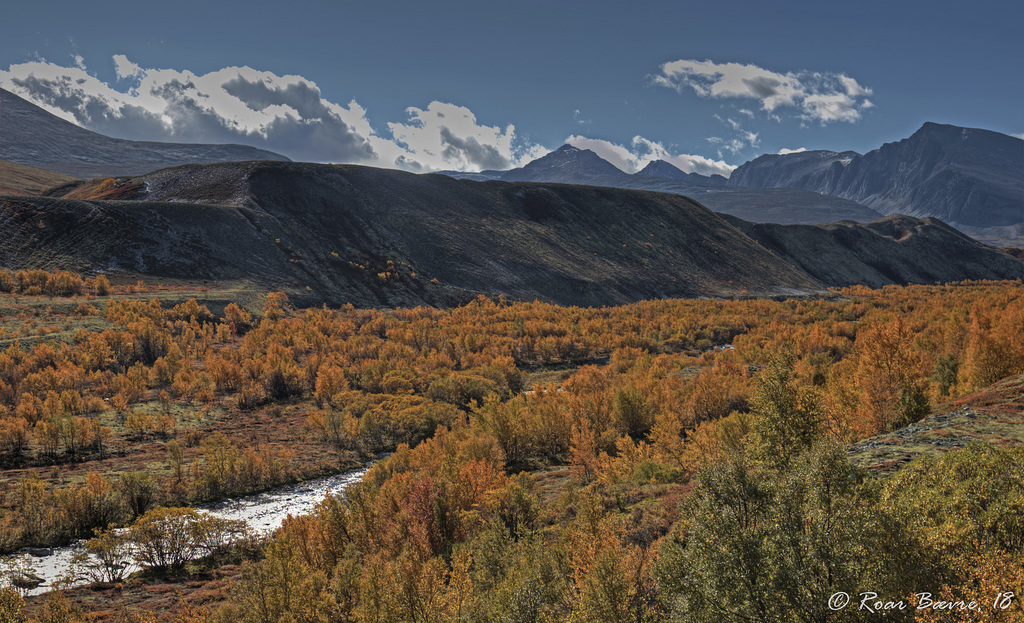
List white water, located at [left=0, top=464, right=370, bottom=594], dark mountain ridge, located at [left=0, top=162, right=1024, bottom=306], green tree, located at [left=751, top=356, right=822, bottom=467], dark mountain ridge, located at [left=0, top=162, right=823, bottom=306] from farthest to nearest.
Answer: dark mountain ridge, located at [left=0, top=162, right=823, bottom=306] < dark mountain ridge, located at [left=0, top=162, right=1024, bottom=306] < white water, located at [left=0, top=464, right=370, bottom=594] < green tree, located at [left=751, top=356, right=822, bottom=467]

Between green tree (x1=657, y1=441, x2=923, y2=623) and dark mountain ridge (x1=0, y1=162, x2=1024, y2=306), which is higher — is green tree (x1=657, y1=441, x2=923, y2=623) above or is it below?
below

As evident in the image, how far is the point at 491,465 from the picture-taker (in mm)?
51281

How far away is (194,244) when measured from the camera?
145375 millimetres

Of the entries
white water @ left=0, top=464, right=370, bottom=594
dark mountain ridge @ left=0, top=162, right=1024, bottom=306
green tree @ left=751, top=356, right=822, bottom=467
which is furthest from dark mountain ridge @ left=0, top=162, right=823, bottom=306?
green tree @ left=751, top=356, right=822, bottom=467

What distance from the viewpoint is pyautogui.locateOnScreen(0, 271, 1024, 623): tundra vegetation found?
55.7 feet

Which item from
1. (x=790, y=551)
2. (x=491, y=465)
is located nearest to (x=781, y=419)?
(x=790, y=551)

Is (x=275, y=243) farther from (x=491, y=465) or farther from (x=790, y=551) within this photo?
(x=790, y=551)

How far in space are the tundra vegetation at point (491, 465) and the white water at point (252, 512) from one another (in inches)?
71.4

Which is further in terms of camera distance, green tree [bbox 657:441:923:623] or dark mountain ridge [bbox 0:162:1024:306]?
dark mountain ridge [bbox 0:162:1024:306]

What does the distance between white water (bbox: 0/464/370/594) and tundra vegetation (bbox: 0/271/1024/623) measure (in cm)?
181

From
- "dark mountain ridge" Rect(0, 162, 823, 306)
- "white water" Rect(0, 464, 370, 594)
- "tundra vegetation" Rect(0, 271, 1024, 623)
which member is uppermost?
"dark mountain ridge" Rect(0, 162, 823, 306)

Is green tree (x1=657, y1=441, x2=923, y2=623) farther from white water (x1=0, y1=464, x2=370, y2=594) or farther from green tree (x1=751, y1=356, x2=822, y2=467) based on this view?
white water (x1=0, y1=464, x2=370, y2=594)

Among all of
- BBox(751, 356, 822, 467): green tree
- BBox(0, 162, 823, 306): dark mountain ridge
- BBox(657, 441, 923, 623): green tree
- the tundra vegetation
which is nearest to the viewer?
BBox(657, 441, 923, 623): green tree

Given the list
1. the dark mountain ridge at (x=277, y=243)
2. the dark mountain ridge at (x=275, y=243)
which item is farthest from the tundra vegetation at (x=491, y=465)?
the dark mountain ridge at (x=277, y=243)
